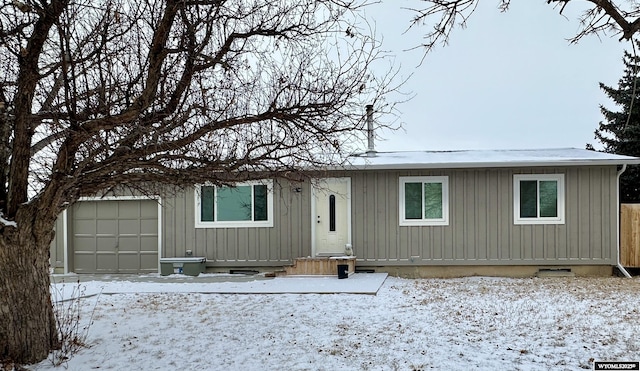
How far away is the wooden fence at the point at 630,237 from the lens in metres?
11.5

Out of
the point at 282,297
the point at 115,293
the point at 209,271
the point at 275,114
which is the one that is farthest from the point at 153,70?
the point at 209,271

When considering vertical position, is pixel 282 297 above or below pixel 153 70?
below

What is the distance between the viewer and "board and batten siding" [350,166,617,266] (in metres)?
11.3

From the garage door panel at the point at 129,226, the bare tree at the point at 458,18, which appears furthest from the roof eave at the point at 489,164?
the bare tree at the point at 458,18

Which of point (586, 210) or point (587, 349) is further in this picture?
point (586, 210)

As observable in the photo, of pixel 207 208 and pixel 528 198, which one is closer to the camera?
pixel 528 198

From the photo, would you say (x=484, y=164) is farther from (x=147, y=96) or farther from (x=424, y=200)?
(x=147, y=96)

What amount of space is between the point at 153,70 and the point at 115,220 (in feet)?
29.3

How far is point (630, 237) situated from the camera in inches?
454

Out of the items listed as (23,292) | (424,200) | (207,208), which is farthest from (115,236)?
(23,292)

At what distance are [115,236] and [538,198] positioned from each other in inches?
369

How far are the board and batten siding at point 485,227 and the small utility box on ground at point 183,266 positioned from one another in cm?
337

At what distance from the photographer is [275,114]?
17.6ft

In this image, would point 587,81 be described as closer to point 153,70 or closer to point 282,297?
point 282,297
